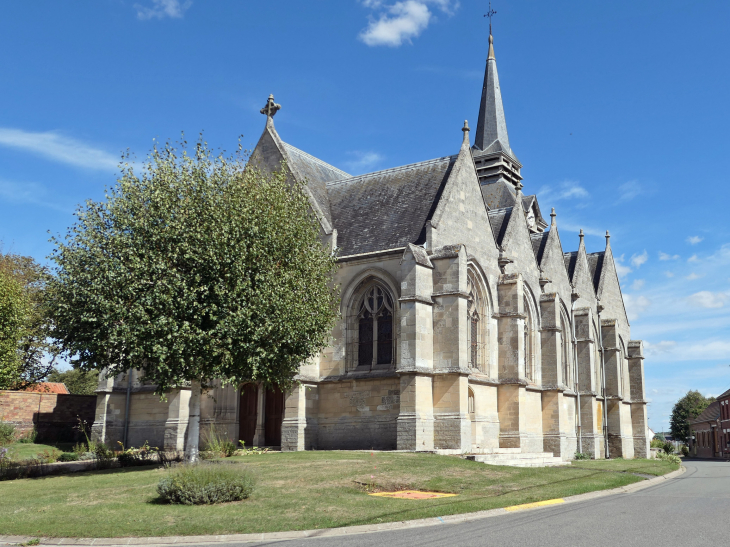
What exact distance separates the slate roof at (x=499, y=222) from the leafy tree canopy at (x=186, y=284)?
42.5 feet

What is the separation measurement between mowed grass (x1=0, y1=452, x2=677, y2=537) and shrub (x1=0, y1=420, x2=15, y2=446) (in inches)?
373

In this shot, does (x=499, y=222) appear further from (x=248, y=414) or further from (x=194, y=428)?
(x=194, y=428)

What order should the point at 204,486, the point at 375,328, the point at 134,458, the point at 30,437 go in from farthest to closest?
1. the point at 30,437
2. the point at 375,328
3. the point at 134,458
4. the point at 204,486

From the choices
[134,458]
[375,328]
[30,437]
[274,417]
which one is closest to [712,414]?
[375,328]

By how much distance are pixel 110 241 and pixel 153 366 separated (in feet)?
12.1

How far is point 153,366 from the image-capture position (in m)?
19.4

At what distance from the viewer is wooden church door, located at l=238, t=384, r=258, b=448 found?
26.7 m

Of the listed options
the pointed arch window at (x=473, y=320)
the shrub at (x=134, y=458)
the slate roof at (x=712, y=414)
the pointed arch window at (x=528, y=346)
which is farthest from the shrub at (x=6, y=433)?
the slate roof at (x=712, y=414)

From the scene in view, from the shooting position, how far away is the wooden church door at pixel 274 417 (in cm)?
2627

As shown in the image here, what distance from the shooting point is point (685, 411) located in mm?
107688

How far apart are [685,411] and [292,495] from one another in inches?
4261

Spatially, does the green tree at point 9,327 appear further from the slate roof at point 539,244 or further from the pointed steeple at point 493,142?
the pointed steeple at point 493,142

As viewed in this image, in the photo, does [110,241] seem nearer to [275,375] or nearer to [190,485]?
[275,375]

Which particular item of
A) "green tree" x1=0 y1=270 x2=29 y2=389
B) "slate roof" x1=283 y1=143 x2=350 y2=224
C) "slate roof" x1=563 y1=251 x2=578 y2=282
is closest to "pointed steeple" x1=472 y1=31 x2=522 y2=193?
"slate roof" x1=563 y1=251 x2=578 y2=282
